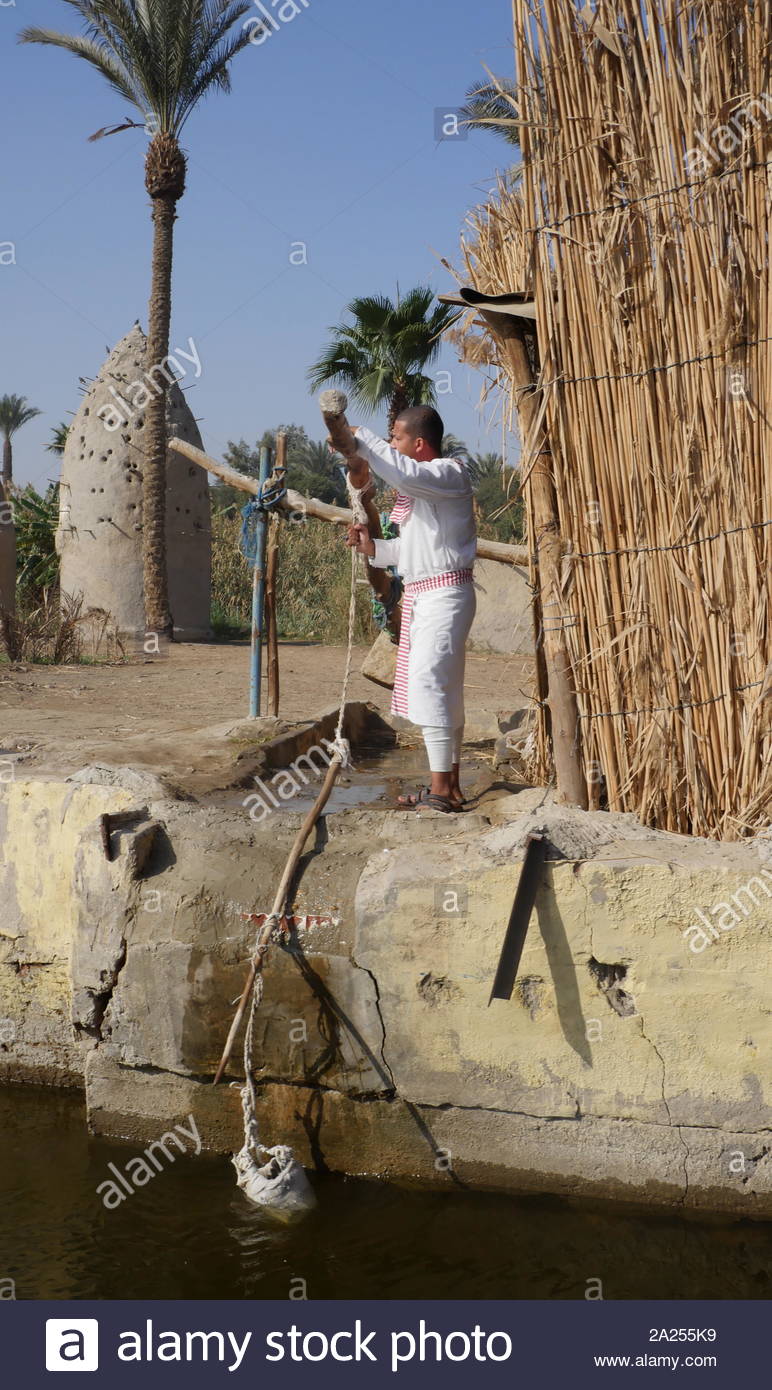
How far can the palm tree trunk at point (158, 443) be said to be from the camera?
12562mm

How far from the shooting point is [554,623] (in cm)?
360

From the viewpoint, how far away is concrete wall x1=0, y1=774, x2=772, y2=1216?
3.11m

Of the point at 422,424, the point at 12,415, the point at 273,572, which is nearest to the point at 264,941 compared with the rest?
the point at 422,424

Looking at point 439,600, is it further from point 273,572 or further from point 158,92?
point 158,92

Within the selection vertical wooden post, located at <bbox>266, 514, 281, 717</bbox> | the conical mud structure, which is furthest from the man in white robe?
the conical mud structure

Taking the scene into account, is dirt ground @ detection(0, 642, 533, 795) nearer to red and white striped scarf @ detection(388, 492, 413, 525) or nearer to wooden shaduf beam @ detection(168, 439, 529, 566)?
wooden shaduf beam @ detection(168, 439, 529, 566)

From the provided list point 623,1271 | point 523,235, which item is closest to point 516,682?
point 523,235

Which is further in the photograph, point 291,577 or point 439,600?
point 291,577

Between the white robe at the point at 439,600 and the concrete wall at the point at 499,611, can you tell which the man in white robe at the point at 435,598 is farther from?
the concrete wall at the point at 499,611

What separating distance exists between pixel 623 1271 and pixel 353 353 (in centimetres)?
1351

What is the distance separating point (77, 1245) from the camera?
3070 millimetres

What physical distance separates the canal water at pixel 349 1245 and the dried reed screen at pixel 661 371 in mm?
1118

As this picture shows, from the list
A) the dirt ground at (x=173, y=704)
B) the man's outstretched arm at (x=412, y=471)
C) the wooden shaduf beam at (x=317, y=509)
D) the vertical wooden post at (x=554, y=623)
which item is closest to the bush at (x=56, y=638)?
the dirt ground at (x=173, y=704)

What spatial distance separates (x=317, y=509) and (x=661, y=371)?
2319 mm
